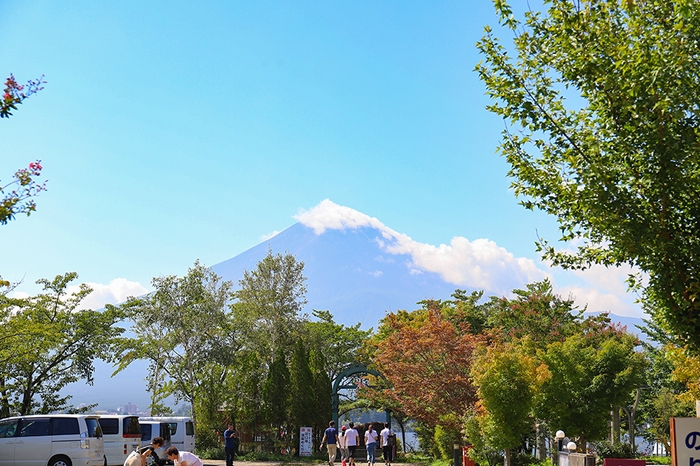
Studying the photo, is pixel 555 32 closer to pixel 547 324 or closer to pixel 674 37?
pixel 674 37

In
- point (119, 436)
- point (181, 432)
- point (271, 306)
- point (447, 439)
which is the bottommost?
point (447, 439)

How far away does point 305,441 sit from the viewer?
31.2 metres

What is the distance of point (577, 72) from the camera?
849 cm

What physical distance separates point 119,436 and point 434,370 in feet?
36.6

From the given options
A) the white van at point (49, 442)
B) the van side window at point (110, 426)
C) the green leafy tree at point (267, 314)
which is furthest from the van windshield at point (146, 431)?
the green leafy tree at point (267, 314)

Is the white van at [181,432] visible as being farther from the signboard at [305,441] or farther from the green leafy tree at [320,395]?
the green leafy tree at [320,395]

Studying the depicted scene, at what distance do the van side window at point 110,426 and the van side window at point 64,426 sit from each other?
3.39 metres

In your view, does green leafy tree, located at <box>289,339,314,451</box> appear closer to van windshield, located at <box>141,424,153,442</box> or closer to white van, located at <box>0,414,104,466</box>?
van windshield, located at <box>141,424,153,442</box>

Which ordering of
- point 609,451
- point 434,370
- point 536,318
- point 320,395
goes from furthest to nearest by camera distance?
1. point 320,395
2. point 536,318
3. point 434,370
4. point 609,451

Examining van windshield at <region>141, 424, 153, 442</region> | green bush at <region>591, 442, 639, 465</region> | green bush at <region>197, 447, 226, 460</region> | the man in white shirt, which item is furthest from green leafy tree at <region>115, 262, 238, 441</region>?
the man in white shirt

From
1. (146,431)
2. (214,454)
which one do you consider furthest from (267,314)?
(146,431)

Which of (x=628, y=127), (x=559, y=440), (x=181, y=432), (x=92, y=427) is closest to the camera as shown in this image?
(x=628, y=127)

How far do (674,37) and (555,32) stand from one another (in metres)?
1.51

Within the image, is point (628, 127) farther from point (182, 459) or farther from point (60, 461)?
point (60, 461)
